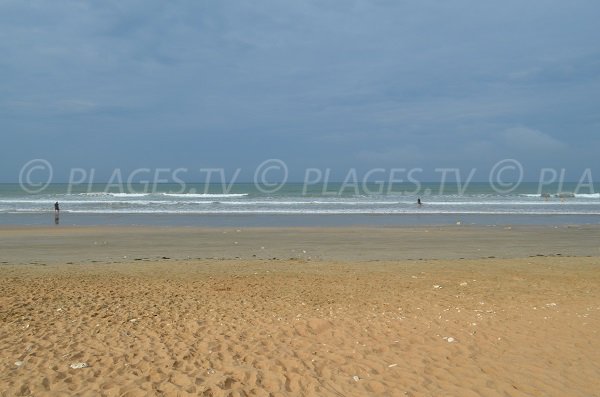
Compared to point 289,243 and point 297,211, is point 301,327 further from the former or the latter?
point 297,211

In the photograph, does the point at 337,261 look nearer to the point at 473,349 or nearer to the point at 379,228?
the point at 473,349

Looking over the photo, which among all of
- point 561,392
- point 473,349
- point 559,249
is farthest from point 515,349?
point 559,249

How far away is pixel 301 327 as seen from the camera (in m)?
6.96

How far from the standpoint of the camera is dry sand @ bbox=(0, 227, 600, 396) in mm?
5055

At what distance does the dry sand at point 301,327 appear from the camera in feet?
16.6

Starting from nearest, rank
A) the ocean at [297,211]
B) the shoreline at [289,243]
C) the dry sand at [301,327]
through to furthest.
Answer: the dry sand at [301,327], the shoreline at [289,243], the ocean at [297,211]

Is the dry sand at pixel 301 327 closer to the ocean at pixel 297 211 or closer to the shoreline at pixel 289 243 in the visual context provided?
the shoreline at pixel 289 243

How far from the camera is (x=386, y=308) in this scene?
318 inches

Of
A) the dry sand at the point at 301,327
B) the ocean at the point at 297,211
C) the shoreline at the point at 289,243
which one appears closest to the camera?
the dry sand at the point at 301,327

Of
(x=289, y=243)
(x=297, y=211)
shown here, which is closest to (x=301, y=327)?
(x=289, y=243)

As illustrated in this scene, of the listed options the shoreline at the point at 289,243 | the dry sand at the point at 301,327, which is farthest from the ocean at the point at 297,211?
the dry sand at the point at 301,327

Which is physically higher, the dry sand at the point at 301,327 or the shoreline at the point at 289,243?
the dry sand at the point at 301,327

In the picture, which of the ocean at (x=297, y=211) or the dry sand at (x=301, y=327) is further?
the ocean at (x=297, y=211)

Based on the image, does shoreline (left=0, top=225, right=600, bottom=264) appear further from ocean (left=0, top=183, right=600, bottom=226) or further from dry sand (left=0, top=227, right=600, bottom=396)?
ocean (left=0, top=183, right=600, bottom=226)
